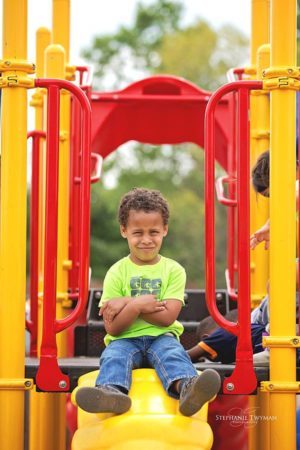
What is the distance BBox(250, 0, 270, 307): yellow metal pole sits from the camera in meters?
4.95

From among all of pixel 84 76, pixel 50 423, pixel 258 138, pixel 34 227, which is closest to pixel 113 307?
pixel 50 423

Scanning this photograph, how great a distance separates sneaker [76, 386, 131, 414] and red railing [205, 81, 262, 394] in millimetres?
447

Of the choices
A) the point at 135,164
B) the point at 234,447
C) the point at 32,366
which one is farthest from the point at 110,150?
the point at 135,164

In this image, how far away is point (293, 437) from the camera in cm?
347

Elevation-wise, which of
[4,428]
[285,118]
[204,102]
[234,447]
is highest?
[204,102]

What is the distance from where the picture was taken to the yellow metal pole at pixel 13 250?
11.4 ft

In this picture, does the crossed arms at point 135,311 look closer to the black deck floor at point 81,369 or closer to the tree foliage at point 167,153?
the black deck floor at point 81,369

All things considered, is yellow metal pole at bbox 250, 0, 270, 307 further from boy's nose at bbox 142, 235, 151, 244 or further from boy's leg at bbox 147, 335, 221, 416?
boy's leg at bbox 147, 335, 221, 416

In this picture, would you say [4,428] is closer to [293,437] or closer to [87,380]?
[87,380]

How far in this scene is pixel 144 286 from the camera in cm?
364

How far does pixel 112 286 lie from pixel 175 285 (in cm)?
25

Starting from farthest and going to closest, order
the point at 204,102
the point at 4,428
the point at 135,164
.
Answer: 1. the point at 135,164
2. the point at 204,102
3. the point at 4,428

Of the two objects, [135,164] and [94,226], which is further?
[135,164]

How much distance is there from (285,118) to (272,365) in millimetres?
947
